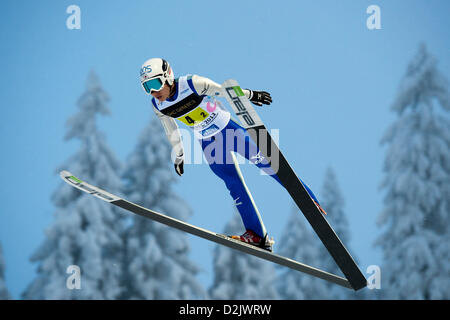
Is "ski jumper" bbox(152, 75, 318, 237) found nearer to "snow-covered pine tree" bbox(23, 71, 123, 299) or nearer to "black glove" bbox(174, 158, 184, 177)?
"black glove" bbox(174, 158, 184, 177)

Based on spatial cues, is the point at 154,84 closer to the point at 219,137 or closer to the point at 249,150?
the point at 219,137

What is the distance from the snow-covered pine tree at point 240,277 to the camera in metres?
11.2

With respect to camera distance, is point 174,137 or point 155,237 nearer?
point 174,137

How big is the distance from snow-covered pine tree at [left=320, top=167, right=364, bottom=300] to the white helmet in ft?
24.9

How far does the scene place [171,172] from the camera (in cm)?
1128

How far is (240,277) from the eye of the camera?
11.3m

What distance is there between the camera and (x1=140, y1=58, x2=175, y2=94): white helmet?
14.9ft

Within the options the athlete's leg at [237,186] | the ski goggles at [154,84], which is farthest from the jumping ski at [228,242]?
the ski goggles at [154,84]

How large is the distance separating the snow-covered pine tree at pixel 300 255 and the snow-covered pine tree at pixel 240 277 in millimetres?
517

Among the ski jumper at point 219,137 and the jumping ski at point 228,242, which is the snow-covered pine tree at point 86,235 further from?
the ski jumper at point 219,137

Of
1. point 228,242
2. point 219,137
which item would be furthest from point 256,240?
point 219,137

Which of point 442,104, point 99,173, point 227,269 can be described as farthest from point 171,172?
point 442,104

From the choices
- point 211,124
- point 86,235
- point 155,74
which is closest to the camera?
point 155,74

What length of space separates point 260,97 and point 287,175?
1.91ft
